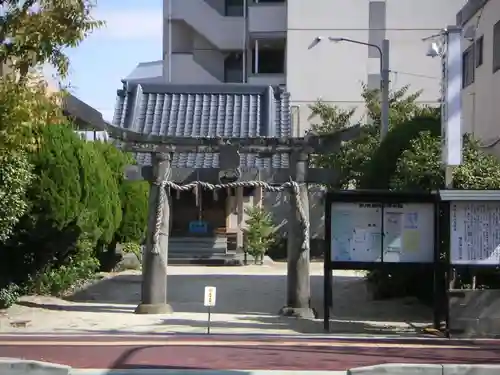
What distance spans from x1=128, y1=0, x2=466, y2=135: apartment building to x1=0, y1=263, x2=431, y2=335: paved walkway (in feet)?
60.8

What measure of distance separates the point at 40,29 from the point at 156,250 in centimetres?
643

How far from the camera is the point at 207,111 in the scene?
68.2 ft

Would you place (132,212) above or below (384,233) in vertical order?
above

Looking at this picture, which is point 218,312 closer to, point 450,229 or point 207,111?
point 450,229

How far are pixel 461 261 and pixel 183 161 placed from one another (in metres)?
11.4

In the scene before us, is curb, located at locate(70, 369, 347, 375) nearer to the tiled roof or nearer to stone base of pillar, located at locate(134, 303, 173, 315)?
stone base of pillar, located at locate(134, 303, 173, 315)

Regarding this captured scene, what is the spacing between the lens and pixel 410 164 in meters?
16.0

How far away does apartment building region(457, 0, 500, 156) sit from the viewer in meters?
20.8

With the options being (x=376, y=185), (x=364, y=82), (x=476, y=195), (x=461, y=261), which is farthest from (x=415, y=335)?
(x=364, y=82)

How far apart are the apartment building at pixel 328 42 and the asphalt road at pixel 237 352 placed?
26693mm

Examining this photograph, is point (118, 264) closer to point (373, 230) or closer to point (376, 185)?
point (376, 185)

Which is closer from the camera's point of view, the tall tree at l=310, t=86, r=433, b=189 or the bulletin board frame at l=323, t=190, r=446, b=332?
the bulletin board frame at l=323, t=190, r=446, b=332

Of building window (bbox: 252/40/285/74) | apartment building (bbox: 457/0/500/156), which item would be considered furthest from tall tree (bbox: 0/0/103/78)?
building window (bbox: 252/40/285/74)

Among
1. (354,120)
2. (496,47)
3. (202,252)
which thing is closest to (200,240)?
(202,252)
